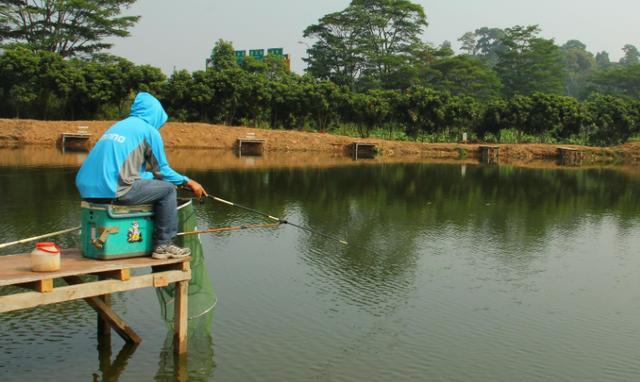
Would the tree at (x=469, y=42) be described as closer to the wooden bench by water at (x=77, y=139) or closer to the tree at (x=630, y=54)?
the tree at (x=630, y=54)

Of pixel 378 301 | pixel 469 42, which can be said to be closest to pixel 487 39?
pixel 469 42

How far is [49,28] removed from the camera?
4950cm

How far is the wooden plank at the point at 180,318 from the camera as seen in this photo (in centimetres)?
656

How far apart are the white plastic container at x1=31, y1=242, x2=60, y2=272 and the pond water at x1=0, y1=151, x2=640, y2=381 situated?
1.36m

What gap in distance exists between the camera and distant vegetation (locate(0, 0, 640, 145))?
41219 millimetres

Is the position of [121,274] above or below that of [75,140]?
below

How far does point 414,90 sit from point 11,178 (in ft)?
103

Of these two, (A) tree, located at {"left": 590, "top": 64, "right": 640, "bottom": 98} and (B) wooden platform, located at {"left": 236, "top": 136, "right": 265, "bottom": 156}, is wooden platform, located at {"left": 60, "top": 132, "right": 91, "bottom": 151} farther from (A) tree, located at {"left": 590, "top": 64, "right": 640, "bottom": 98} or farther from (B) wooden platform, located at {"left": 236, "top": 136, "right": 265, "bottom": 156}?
(A) tree, located at {"left": 590, "top": 64, "right": 640, "bottom": 98}

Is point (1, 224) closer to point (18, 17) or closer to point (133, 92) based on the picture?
point (133, 92)

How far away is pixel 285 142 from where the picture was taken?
143 feet

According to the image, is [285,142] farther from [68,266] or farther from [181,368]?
[68,266]

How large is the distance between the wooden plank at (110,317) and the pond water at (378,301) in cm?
16

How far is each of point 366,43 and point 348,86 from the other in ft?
32.0

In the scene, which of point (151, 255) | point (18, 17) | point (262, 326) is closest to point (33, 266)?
point (151, 255)
